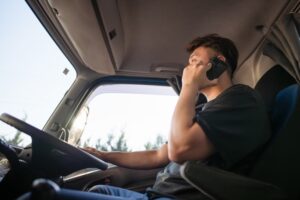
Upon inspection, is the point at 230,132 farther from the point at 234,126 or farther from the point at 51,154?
the point at 51,154

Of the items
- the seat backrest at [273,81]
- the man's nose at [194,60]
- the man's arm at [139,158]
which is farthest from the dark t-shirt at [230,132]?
the seat backrest at [273,81]

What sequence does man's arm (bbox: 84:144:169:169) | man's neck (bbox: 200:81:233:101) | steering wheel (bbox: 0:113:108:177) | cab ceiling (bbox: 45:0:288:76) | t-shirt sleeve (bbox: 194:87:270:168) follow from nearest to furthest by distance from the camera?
1. steering wheel (bbox: 0:113:108:177)
2. t-shirt sleeve (bbox: 194:87:270:168)
3. man's neck (bbox: 200:81:233:101)
4. man's arm (bbox: 84:144:169:169)
5. cab ceiling (bbox: 45:0:288:76)

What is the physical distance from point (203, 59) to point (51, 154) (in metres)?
0.80

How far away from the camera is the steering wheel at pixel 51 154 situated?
79 cm

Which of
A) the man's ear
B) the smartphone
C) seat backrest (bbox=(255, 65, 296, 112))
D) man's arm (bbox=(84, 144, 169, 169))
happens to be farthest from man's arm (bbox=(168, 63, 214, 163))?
seat backrest (bbox=(255, 65, 296, 112))

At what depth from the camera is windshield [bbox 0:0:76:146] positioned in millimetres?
1584

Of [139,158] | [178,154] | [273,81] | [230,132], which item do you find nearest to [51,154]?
[178,154]

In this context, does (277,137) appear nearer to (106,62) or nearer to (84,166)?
(84,166)

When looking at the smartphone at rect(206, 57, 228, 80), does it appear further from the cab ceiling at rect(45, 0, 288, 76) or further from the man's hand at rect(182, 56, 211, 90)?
the cab ceiling at rect(45, 0, 288, 76)

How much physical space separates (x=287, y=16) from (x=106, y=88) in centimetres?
167

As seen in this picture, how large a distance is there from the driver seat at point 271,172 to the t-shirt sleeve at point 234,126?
54 millimetres

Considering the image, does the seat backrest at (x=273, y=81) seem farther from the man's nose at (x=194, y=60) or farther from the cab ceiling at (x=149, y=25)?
the man's nose at (x=194, y=60)

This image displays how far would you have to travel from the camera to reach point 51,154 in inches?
33.6

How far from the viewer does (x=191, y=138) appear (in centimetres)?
91
